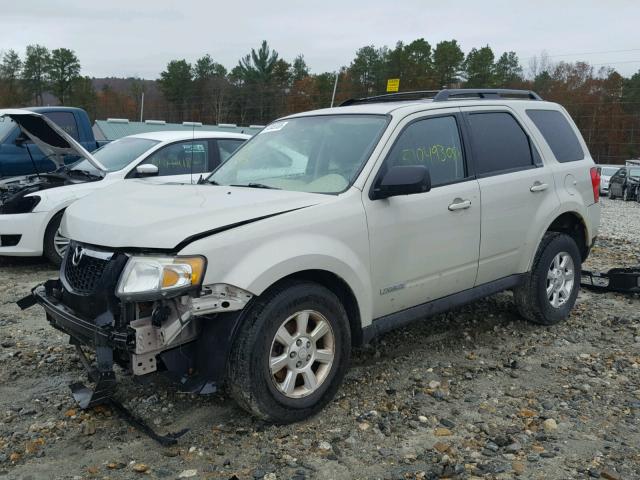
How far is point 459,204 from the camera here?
435 centimetres

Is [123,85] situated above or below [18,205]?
above

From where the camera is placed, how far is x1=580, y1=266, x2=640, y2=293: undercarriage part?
6371mm

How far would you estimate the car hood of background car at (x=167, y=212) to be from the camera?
3186 millimetres

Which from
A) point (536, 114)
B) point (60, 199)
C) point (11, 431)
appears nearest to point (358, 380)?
point (11, 431)

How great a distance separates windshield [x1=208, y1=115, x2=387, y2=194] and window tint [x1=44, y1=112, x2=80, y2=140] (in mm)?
6641

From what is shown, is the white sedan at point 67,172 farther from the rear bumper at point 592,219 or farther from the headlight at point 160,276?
the rear bumper at point 592,219

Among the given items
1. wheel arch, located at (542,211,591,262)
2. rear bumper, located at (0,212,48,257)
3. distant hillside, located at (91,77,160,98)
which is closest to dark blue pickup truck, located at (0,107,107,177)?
rear bumper, located at (0,212,48,257)

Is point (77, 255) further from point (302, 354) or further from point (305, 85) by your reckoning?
point (305, 85)

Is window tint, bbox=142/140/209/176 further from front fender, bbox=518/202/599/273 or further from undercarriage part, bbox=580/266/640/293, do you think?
undercarriage part, bbox=580/266/640/293

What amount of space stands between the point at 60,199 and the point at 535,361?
5.66 meters

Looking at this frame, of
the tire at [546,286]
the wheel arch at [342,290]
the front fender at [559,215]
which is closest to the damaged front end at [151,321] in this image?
the wheel arch at [342,290]

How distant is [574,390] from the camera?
164 inches

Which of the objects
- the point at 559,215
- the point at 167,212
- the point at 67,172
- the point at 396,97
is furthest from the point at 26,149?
the point at 559,215

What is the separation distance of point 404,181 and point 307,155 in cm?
91
